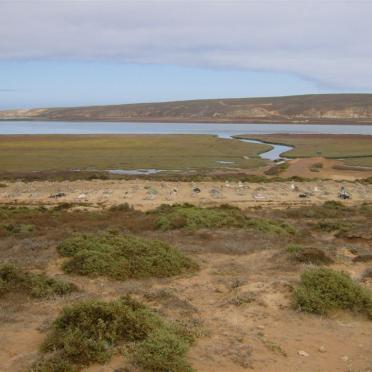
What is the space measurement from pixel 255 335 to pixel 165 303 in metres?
2.00

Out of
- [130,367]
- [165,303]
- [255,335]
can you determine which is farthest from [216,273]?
[130,367]

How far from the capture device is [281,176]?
44.1 metres

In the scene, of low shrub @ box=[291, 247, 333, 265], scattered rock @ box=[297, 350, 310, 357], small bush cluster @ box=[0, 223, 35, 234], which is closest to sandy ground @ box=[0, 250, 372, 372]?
scattered rock @ box=[297, 350, 310, 357]

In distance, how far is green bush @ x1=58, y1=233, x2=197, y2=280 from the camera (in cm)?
1108

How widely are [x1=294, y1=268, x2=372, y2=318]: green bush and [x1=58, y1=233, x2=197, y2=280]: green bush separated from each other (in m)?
3.24

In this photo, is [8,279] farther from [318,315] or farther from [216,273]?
[318,315]

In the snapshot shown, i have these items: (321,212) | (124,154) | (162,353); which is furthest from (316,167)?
(162,353)

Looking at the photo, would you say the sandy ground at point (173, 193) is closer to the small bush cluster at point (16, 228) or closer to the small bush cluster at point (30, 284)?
the small bush cluster at point (16, 228)

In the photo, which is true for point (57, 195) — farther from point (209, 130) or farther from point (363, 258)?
point (209, 130)

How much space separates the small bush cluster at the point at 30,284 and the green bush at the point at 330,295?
4377 mm

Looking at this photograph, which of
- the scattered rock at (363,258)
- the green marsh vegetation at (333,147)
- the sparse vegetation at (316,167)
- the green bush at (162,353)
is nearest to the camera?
the green bush at (162,353)

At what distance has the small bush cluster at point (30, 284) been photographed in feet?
31.3

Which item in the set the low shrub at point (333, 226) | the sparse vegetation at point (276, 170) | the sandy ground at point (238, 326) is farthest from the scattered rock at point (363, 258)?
the sparse vegetation at point (276, 170)

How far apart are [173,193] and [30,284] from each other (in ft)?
74.1
